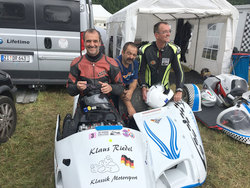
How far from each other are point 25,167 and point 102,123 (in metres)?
1.58

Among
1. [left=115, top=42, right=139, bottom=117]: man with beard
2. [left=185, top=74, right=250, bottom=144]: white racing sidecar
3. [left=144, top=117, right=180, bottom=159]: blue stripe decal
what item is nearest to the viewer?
[left=144, top=117, right=180, bottom=159]: blue stripe decal

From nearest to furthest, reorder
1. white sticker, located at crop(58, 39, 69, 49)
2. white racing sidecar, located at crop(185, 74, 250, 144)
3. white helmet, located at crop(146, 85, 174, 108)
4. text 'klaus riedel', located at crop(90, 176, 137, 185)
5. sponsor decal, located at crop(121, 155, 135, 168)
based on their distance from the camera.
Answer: text 'klaus riedel', located at crop(90, 176, 137, 185)
sponsor decal, located at crop(121, 155, 135, 168)
white helmet, located at crop(146, 85, 174, 108)
white racing sidecar, located at crop(185, 74, 250, 144)
white sticker, located at crop(58, 39, 69, 49)

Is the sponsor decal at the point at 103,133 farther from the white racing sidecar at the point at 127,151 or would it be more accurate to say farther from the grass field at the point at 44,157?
the grass field at the point at 44,157

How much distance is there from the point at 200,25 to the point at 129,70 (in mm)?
7800

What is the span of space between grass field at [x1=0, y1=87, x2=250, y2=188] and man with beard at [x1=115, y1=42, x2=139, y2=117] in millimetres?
1371

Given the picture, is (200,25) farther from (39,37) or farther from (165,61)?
(39,37)

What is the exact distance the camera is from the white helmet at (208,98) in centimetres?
488

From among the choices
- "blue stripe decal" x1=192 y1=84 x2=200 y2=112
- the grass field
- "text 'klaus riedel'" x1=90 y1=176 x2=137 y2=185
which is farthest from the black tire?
"blue stripe decal" x1=192 y1=84 x2=200 y2=112

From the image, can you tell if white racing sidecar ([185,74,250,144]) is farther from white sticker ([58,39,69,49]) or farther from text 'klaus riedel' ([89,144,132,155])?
white sticker ([58,39,69,49])

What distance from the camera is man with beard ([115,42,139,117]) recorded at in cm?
291

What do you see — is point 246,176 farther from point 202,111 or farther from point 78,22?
point 78,22

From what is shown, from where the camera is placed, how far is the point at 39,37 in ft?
15.9

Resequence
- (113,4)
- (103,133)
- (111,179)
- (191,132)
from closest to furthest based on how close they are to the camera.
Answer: (111,179)
(103,133)
(191,132)
(113,4)

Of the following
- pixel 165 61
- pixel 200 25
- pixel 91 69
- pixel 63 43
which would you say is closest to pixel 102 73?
pixel 91 69
